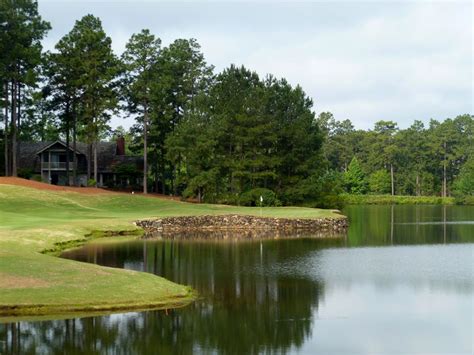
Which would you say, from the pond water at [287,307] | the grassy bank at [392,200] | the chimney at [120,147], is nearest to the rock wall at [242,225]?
the pond water at [287,307]

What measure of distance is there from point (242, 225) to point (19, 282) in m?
37.3

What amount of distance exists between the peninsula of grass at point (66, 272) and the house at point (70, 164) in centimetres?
2739

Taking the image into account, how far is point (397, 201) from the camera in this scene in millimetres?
130750

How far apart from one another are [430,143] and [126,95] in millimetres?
89671

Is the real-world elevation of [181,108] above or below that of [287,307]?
above

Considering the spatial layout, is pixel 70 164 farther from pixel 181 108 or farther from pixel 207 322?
pixel 207 322

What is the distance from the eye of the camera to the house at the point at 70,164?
304 ft

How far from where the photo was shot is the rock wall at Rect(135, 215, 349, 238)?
57406 millimetres

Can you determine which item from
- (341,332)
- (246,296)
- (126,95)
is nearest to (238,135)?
(126,95)

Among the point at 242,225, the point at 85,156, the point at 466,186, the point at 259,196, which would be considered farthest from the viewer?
the point at 466,186

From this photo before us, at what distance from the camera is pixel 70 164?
94.7 meters

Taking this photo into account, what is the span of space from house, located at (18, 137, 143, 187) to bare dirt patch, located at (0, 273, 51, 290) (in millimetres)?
65008

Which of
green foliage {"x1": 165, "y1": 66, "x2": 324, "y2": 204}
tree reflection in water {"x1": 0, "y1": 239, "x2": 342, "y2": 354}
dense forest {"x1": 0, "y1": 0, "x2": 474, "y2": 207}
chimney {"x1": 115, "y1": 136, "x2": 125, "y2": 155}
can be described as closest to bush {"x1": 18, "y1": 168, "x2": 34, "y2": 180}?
dense forest {"x1": 0, "y1": 0, "x2": 474, "y2": 207}

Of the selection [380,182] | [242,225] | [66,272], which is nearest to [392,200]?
[380,182]
